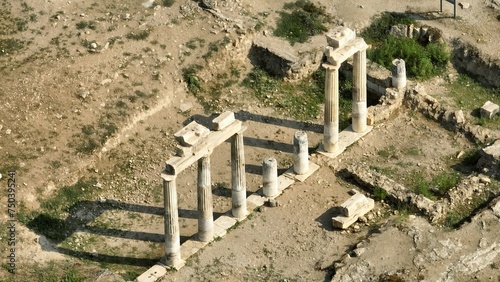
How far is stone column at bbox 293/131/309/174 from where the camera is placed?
49344 mm

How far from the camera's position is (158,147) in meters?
51.5

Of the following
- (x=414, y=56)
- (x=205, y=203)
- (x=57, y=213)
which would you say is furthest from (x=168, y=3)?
(x=205, y=203)

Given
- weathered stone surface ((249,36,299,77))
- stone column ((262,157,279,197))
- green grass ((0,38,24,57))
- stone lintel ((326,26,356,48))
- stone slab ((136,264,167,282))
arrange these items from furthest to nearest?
weathered stone surface ((249,36,299,77)), green grass ((0,38,24,57)), stone lintel ((326,26,356,48)), stone column ((262,157,279,197)), stone slab ((136,264,167,282))

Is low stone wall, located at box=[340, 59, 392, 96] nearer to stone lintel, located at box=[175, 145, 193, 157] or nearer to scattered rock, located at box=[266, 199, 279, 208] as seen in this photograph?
scattered rock, located at box=[266, 199, 279, 208]

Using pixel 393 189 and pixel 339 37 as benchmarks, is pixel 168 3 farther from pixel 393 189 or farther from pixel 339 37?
pixel 393 189

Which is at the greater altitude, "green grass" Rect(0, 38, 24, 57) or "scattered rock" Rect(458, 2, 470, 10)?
"green grass" Rect(0, 38, 24, 57)

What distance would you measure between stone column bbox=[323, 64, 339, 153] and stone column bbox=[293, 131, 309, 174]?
4.30 feet

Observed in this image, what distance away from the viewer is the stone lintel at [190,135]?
44250mm

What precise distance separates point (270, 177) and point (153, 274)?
228 inches

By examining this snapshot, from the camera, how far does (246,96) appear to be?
53812 millimetres

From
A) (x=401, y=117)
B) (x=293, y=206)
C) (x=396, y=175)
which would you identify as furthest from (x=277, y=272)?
(x=401, y=117)

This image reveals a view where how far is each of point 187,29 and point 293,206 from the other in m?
9.62

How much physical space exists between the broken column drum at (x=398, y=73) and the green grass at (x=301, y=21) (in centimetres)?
414

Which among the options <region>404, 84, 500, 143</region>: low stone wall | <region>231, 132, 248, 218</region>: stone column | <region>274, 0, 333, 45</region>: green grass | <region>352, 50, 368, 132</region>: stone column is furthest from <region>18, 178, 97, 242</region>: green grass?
<region>404, 84, 500, 143</region>: low stone wall
